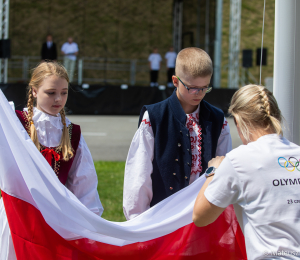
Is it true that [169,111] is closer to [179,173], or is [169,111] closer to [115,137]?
[179,173]

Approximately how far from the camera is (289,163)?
1.63m

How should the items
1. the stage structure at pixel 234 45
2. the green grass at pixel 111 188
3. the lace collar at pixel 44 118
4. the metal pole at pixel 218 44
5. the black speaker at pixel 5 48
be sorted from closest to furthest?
the lace collar at pixel 44 118 < the green grass at pixel 111 188 < the black speaker at pixel 5 48 < the stage structure at pixel 234 45 < the metal pole at pixel 218 44

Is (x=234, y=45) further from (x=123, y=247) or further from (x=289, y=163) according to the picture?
(x=289, y=163)

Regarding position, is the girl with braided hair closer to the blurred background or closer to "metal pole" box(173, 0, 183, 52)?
the blurred background

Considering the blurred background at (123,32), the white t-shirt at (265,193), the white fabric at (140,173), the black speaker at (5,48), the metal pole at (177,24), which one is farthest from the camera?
the metal pole at (177,24)

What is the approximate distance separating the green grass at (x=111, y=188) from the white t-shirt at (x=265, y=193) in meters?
2.80

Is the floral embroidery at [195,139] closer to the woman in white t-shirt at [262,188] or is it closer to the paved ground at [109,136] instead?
the woman in white t-shirt at [262,188]

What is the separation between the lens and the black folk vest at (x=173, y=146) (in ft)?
7.48

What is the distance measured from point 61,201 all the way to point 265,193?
103 centimetres

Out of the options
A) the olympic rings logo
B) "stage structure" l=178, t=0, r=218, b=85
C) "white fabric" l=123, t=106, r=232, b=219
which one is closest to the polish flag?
"white fabric" l=123, t=106, r=232, b=219

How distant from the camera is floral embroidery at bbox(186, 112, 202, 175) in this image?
232 cm

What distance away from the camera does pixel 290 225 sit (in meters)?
1.58

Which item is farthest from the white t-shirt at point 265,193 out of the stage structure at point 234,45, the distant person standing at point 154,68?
the distant person standing at point 154,68

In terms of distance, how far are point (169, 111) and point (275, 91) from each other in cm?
73
